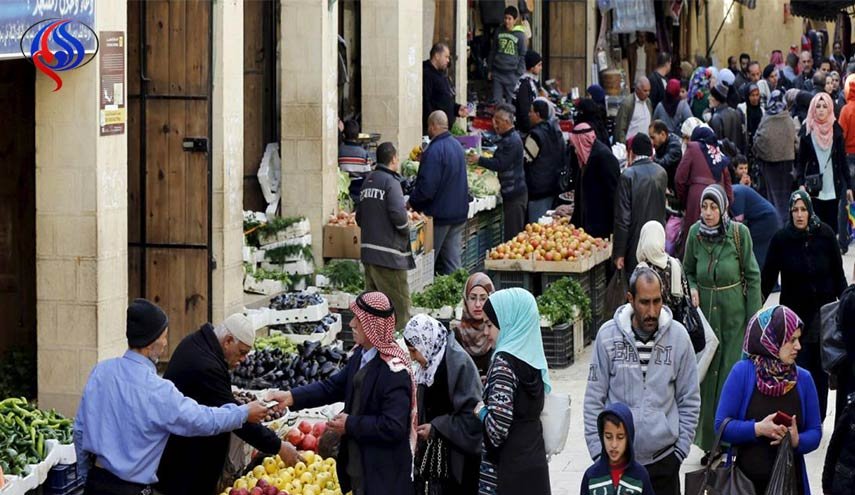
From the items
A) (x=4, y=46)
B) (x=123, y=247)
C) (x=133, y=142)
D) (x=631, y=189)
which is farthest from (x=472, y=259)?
(x=4, y=46)

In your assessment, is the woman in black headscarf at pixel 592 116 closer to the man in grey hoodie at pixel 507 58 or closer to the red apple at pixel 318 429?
the man in grey hoodie at pixel 507 58

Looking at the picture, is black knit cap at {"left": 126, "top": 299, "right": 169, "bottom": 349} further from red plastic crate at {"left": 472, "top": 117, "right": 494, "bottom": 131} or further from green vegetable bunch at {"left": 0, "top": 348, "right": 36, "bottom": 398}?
red plastic crate at {"left": 472, "top": 117, "right": 494, "bottom": 131}

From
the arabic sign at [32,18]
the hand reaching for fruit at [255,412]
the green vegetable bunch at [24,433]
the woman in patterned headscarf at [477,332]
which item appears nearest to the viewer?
the hand reaching for fruit at [255,412]

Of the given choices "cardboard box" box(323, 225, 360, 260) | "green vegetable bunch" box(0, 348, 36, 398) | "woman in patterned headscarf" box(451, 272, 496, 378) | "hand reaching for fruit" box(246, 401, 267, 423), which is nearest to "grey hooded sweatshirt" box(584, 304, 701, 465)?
"woman in patterned headscarf" box(451, 272, 496, 378)

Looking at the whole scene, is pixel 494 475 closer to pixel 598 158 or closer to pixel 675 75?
pixel 598 158

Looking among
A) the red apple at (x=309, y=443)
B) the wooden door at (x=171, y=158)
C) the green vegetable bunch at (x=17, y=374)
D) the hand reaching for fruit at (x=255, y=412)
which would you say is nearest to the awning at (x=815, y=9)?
the wooden door at (x=171, y=158)

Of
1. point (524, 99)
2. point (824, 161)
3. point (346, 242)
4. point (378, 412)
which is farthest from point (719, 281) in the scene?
point (524, 99)

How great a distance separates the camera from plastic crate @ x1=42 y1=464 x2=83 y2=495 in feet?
32.8

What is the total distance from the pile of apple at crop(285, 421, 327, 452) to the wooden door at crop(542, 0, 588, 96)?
17.8 metres

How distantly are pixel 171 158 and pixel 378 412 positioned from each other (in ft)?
20.3

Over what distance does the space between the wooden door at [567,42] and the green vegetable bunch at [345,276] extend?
13.1 m

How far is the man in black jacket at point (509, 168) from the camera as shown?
1767 centimetres

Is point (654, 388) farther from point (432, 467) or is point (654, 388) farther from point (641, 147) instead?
point (641, 147)

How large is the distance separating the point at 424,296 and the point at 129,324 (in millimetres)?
7717
